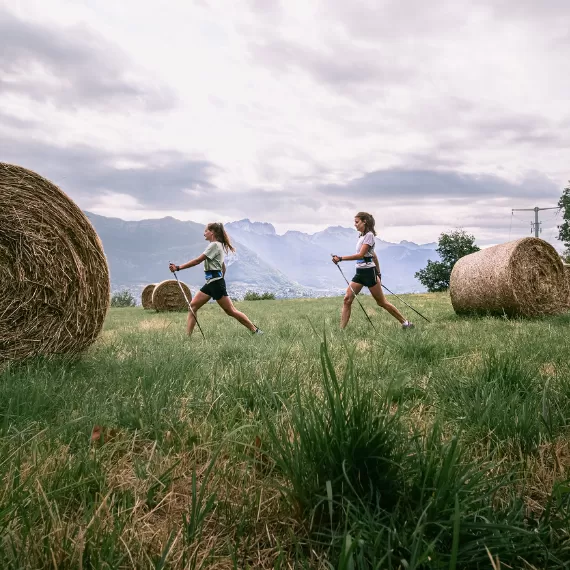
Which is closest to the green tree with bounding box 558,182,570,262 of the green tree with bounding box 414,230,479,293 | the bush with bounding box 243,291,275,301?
the green tree with bounding box 414,230,479,293

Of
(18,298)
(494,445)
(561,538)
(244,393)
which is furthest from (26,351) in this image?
(561,538)

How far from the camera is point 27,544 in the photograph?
1.47 m

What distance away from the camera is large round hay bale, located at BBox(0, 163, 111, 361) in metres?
5.01

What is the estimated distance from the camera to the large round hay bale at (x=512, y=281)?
10.3 m

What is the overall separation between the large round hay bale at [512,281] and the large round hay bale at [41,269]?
877 centimetres

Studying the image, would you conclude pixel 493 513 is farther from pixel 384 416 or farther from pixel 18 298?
pixel 18 298

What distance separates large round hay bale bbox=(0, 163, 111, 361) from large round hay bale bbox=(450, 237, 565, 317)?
28.8ft

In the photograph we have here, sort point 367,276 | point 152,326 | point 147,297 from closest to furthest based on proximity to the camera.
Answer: point 367,276 < point 152,326 < point 147,297

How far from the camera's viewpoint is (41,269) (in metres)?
5.07

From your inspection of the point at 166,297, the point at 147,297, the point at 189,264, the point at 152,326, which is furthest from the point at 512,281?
the point at 147,297

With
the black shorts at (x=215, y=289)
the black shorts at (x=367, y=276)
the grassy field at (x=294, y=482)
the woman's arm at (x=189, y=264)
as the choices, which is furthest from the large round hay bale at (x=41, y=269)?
the black shorts at (x=367, y=276)

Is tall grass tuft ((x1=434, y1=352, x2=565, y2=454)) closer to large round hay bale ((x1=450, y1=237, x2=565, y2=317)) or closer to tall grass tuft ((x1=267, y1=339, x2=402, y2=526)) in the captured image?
tall grass tuft ((x1=267, y1=339, x2=402, y2=526))

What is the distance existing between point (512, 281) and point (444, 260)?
47813 millimetres

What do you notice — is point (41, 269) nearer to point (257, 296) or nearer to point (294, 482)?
point (294, 482)
